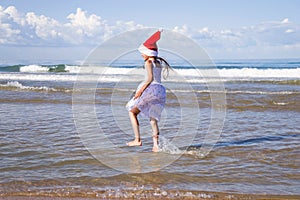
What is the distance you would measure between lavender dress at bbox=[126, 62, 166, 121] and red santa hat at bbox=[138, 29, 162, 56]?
203mm

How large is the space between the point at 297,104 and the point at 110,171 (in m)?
8.32

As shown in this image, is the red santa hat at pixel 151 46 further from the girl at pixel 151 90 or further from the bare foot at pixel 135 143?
the bare foot at pixel 135 143

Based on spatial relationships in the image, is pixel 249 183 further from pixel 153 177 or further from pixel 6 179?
pixel 6 179

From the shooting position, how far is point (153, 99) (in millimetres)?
5758

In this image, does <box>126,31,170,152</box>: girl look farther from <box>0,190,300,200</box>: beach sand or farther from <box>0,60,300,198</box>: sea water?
<box>0,190,300,200</box>: beach sand

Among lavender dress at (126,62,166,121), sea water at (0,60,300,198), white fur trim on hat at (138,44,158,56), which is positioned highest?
white fur trim on hat at (138,44,158,56)

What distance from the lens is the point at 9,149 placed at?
584cm

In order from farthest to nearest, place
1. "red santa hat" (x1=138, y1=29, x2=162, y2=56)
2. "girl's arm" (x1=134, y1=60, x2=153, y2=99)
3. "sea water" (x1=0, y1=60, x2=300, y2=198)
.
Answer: "red santa hat" (x1=138, y1=29, x2=162, y2=56)
"girl's arm" (x1=134, y1=60, x2=153, y2=99)
"sea water" (x1=0, y1=60, x2=300, y2=198)

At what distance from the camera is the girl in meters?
5.60

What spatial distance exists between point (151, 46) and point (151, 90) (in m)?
0.64

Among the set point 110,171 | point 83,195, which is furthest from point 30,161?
point 83,195

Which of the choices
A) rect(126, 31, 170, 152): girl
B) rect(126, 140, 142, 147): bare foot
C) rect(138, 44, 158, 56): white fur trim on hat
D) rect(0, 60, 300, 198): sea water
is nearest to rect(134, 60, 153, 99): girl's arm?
rect(126, 31, 170, 152): girl

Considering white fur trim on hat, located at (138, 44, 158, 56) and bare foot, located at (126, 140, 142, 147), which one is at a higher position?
white fur trim on hat, located at (138, 44, 158, 56)

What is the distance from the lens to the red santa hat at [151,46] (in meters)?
5.61
